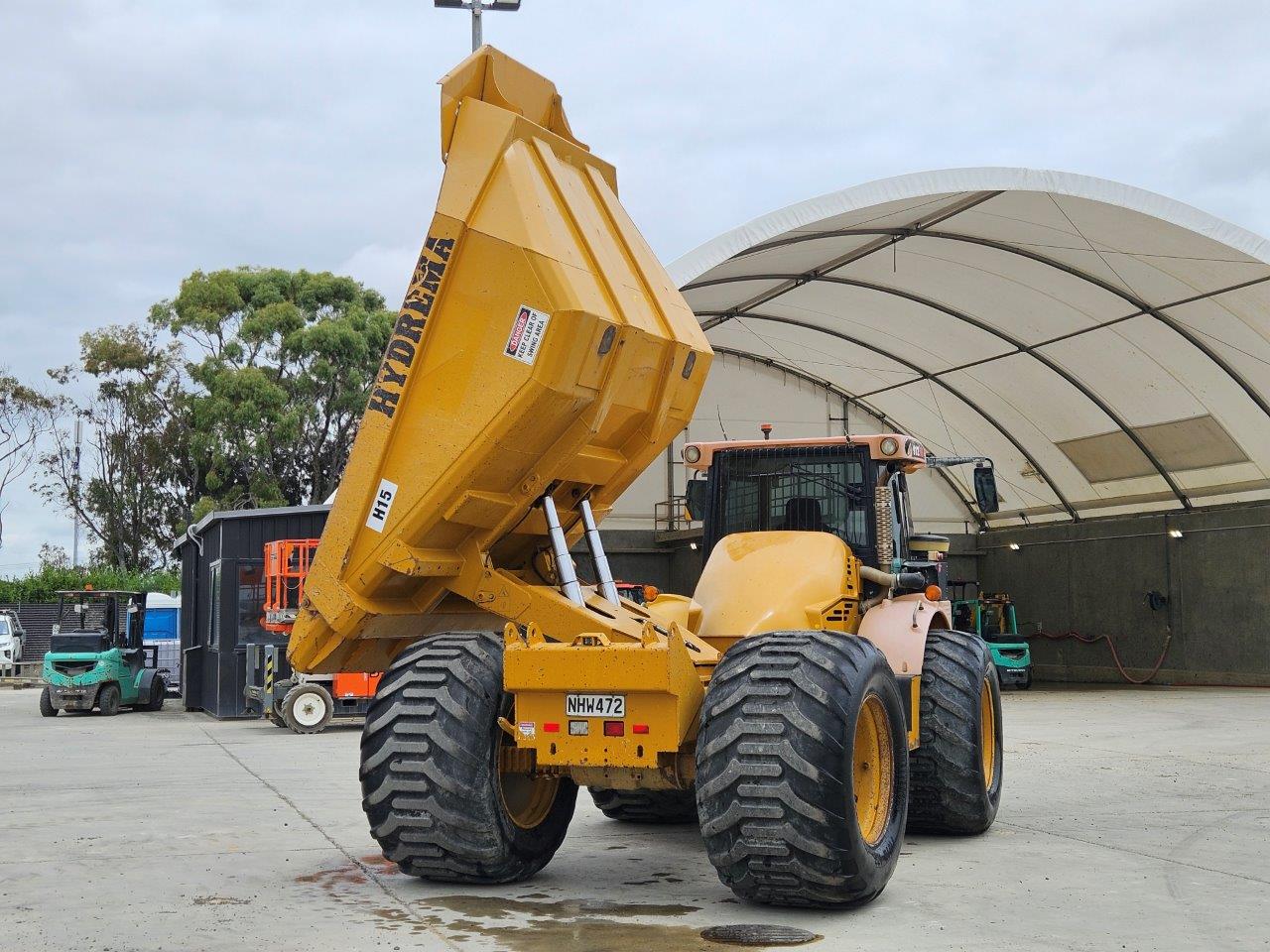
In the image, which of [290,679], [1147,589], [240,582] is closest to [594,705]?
[290,679]

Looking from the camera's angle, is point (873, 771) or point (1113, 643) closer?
point (873, 771)

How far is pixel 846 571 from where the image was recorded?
795 cm

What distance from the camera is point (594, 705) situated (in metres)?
6.04

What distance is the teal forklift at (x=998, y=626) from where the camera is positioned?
2642 centimetres

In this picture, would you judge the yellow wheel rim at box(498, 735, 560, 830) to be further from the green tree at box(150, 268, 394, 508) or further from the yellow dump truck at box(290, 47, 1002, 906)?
the green tree at box(150, 268, 394, 508)

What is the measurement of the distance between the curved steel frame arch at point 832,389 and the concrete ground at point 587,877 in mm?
15655

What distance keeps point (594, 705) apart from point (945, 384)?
69.3 feet

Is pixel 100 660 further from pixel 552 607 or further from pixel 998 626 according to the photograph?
pixel 552 607

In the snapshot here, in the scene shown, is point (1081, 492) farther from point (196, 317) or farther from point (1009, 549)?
point (196, 317)

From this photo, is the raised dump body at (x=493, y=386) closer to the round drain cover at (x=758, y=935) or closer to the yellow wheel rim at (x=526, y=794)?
the yellow wheel rim at (x=526, y=794)

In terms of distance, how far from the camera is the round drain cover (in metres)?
5.39

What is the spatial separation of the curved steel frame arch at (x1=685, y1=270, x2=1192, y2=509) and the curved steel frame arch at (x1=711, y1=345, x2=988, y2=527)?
7.02 feet

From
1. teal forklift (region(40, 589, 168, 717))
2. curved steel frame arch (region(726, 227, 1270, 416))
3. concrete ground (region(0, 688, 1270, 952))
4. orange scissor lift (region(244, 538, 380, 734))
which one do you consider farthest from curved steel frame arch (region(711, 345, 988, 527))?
concrete ground (region(0, 688, 1270, 952))

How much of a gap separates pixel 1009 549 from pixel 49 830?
24296 mm
